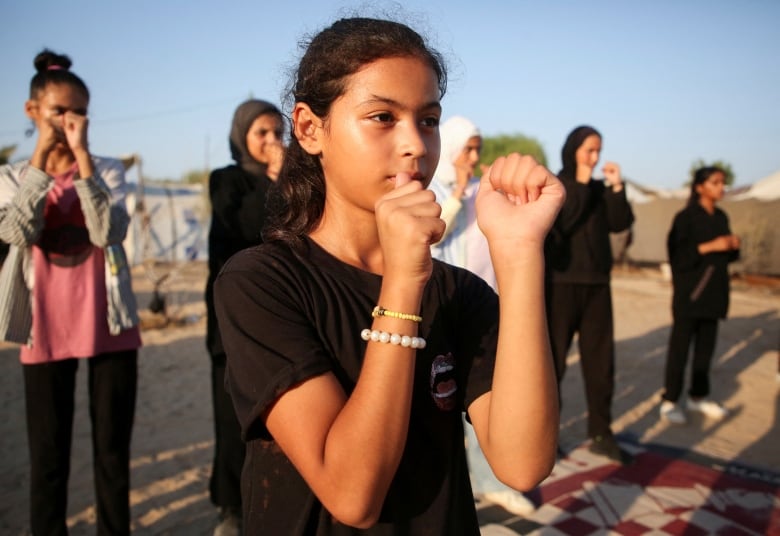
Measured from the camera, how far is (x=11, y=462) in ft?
13.9

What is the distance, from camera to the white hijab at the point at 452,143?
11.9 ft

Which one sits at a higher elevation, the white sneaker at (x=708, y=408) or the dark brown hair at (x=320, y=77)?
the dark brown hair at (x=320, y=77)

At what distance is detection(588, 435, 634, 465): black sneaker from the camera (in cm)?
423

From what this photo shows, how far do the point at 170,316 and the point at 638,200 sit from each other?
52.2 feet

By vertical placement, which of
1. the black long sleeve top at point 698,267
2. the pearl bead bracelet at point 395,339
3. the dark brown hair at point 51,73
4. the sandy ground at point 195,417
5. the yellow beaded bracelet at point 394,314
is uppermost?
the dark brown hair at point 51,73

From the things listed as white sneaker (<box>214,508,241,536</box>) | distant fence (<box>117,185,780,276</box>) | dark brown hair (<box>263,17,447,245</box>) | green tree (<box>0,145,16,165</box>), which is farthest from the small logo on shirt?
green tree (<box>0,145,16,165</box>)

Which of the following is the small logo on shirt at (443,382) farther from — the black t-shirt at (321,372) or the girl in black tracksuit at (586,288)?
the girl in black tracksuit at (586,288)

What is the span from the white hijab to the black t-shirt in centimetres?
244

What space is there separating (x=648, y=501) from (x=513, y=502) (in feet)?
2.88

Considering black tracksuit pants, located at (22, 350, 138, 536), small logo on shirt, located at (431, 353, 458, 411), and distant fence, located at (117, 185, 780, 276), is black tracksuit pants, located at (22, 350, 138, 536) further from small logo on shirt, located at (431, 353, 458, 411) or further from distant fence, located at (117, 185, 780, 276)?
distant fence, located at (117, 185, 780, 276)

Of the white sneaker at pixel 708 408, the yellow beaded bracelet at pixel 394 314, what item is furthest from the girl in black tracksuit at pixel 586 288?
the yellow beaded bracelet at pixel 394 314

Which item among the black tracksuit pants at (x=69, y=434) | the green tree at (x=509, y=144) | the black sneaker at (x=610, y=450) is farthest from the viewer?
the green tree at (x=509, y=144)

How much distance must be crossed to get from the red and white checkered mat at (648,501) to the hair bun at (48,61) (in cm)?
327

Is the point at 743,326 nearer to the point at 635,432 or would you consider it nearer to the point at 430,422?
the point at 635,432
